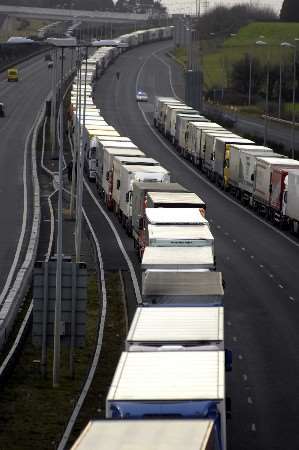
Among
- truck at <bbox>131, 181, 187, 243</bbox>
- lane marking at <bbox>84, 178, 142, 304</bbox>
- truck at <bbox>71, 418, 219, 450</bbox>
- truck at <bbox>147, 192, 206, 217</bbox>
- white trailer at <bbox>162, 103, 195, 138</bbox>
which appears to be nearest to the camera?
truck at <bbox>71, 418, 219, 450</bbox>

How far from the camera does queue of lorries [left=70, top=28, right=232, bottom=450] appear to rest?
840 inches

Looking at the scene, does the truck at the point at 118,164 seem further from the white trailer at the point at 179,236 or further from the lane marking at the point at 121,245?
the white trailer at the point at 179,236

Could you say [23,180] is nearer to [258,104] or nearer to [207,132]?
[207,132]

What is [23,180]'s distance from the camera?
87750mm

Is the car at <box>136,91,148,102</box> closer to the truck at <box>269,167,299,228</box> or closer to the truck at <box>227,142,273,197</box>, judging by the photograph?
the truck at <box>227,142,273,197</box>

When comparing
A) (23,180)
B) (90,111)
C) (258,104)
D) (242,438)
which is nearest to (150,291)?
(242,438)

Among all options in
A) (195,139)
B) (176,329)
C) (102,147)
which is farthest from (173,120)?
(176,329)

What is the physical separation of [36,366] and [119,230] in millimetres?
28651

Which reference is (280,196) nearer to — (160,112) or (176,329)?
(176,329)

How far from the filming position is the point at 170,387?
24859 millimetres

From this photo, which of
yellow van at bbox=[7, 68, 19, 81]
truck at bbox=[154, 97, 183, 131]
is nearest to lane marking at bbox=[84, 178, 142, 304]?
truck at bbox=[154, 97, 183, 131]

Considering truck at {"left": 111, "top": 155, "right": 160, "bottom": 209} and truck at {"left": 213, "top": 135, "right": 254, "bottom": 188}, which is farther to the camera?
truck at {"left": 213, "top": 135, "right": 254, "bottom": 188}

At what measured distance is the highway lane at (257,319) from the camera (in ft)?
106

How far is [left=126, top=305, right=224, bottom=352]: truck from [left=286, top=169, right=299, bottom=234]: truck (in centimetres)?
3292
